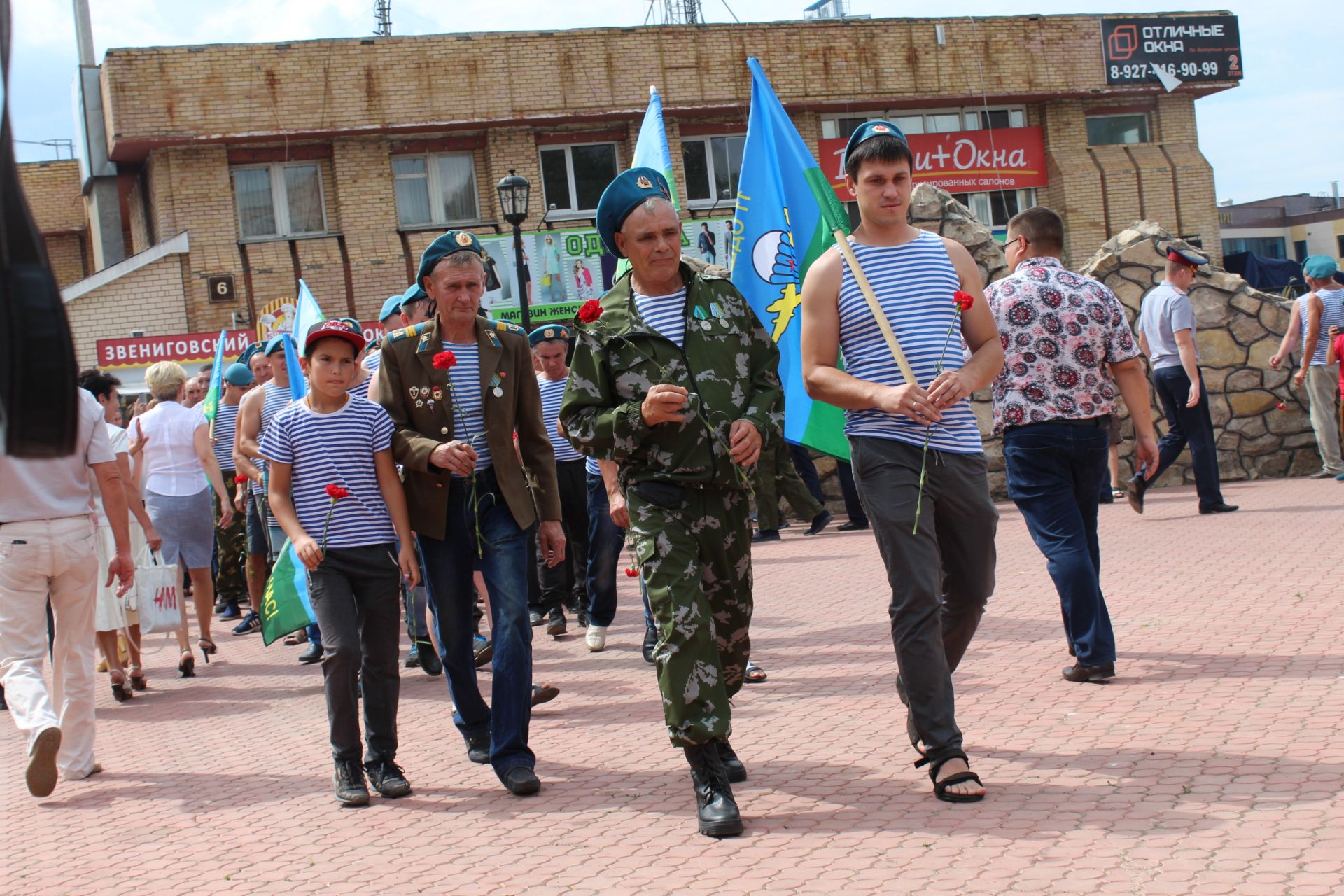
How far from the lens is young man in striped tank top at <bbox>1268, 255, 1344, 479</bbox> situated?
14.5 metres

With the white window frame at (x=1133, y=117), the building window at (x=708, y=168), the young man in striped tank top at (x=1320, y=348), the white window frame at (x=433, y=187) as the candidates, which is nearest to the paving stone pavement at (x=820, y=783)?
the young man in striped tank top at (x=1320, y=348)

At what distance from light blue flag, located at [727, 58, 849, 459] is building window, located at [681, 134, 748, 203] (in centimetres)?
2150

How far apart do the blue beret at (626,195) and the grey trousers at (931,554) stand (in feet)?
3.63

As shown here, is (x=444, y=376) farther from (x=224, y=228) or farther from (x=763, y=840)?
(x=224, y=228)

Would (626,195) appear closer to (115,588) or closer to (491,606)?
(491,606)

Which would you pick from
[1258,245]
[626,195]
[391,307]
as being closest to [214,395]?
[391,307]

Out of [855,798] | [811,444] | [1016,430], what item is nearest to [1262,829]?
[855,798]

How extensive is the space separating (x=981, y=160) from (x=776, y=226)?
2489cm

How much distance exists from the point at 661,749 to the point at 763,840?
1542 millimetres

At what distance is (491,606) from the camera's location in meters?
5.59

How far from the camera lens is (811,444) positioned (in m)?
7.91

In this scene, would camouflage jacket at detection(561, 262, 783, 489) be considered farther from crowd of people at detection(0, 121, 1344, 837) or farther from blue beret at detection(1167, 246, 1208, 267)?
blue beret at detection(1167, 246, 1208, 267)

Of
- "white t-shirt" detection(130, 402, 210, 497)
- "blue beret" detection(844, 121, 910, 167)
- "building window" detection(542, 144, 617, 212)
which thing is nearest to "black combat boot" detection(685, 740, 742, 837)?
"blue beret" detection(844, 121, 910, 167)

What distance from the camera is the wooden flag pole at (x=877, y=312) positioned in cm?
474
